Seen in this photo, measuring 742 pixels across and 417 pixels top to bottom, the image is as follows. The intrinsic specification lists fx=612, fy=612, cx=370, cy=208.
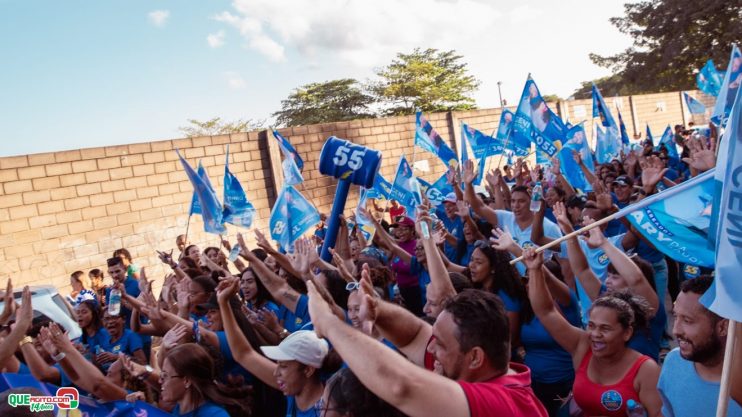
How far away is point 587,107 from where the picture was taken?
2202cm

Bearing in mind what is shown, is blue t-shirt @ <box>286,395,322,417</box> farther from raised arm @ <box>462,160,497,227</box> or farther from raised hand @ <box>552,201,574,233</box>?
raised arm @ <box>462,160,497,227</box>

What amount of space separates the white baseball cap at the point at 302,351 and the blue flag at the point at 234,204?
4941 millimetres

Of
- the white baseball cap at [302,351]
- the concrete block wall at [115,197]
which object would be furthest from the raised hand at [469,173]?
the white baseball cap at [302,351]

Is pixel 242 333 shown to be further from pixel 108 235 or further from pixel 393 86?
pixel 393 86

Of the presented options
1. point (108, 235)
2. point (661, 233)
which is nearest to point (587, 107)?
point (108, 235)

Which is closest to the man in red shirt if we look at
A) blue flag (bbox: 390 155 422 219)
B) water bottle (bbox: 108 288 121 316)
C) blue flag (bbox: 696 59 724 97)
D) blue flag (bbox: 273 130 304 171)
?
water bottle (bbox: 108 288 121 316)

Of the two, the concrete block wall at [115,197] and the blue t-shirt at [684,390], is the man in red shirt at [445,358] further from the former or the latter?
the concrete block wall at [115,197]

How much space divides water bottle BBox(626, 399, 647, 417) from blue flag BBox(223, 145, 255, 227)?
5678 millimetres

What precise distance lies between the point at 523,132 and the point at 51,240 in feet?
25.3

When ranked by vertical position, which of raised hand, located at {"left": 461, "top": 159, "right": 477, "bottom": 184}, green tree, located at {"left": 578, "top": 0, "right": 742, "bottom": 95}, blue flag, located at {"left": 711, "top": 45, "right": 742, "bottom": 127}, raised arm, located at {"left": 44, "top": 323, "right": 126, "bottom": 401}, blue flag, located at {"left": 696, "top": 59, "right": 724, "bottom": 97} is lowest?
raised arm, located at {"left": 44, "top": 323, "right": 126, "bottom": 401}

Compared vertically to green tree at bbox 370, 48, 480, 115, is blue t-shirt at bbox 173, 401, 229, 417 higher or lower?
lower

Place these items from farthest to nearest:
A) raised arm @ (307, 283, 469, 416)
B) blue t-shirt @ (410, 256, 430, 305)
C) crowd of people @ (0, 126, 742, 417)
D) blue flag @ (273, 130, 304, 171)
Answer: blue flag @ (273, 130, 304, 171), blue t-shirt @ (410, 256, 430, 305), crowd of people @ (0, 126, 742, 417), raised arm @ (307, 283, 469, 416)

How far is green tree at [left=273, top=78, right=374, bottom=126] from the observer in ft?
136

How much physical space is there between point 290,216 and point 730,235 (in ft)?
15.1
